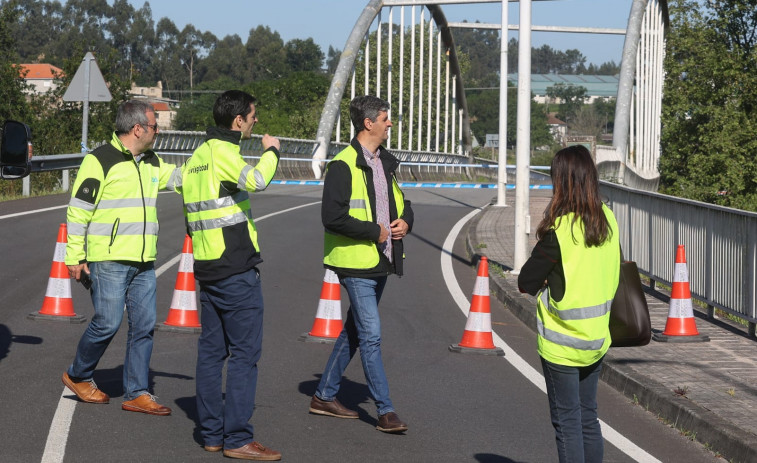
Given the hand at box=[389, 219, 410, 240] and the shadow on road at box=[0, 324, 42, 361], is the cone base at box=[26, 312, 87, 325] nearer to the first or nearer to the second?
the shadow on road at box=[0, 324, 42, 361]

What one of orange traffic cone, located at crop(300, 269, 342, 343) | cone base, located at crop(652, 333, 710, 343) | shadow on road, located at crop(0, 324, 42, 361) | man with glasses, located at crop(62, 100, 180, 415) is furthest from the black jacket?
cone base, located at crop(652, 333, 710, 343)

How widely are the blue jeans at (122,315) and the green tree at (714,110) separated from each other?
32.2m

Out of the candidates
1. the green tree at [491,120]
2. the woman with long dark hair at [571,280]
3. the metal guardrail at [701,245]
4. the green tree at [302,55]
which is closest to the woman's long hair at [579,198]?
the woman with long dark hair at [571,280]

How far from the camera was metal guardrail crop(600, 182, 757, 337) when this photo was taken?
9992 mm

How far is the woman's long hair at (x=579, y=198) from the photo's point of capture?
4.57 m

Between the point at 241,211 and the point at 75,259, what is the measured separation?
4.25 feet

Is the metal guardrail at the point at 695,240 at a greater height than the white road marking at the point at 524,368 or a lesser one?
greater

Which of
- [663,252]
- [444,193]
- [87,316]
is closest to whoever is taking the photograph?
[87,316]

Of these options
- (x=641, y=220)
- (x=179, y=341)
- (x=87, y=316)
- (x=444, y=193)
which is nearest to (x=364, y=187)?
(x=179, y=341)

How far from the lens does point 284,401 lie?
709 cm

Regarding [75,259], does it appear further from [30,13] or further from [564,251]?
[30,13]

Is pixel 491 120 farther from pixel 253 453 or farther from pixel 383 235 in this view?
pixel 253 453

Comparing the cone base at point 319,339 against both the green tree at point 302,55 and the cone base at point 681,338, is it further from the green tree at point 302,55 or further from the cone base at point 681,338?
the green tree at point 302,55

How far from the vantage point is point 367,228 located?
6.23 m
